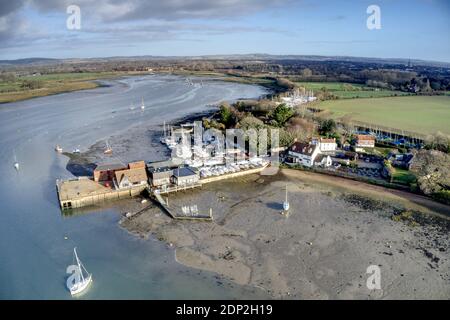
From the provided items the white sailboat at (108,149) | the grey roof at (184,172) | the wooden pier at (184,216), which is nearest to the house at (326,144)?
the grey roof at (184,172)

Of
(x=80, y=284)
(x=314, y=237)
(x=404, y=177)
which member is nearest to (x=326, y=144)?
(x=404, y=177)

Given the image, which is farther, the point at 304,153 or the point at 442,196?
the point at 304,153

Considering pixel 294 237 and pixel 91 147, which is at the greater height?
pixel 91 147

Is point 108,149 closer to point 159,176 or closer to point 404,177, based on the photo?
point 159,176

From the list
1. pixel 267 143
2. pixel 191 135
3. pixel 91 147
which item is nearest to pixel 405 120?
pixel 267 143
